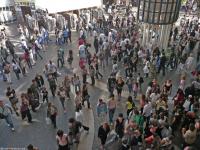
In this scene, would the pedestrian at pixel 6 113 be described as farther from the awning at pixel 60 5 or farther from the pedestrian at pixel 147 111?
the awning at pixel 60 5

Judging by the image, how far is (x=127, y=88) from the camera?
14469 mm

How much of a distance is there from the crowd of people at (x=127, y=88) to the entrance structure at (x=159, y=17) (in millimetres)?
421

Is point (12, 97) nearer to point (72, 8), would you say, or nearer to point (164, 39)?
point (164, 39)

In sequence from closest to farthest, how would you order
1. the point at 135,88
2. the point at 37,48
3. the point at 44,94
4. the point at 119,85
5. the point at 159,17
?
1. the point at 44,94
2. the point at 119,85
3. the point at 135,88
4. the point at 159,17
5. the point at 37,48

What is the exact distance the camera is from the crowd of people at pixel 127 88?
948cm

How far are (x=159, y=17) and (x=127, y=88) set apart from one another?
18.3ft

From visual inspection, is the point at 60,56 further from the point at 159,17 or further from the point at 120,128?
the point at 120,128

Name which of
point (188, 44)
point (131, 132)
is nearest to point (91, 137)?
point (131, 132)

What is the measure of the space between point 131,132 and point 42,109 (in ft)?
16.8

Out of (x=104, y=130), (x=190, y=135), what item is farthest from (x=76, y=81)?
(x=190, y=135)

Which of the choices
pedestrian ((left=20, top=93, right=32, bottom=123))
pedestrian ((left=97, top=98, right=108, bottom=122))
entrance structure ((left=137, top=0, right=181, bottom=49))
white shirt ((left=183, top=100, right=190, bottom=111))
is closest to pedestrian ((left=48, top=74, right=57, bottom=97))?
pedestrian ((left=20, top=93, right=32, bottom=123))

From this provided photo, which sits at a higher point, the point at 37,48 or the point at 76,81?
the point at 37,48

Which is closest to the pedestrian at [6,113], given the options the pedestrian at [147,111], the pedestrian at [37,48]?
the pedestrian at [147,111]

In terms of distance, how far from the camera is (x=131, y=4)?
2923 centimetres
